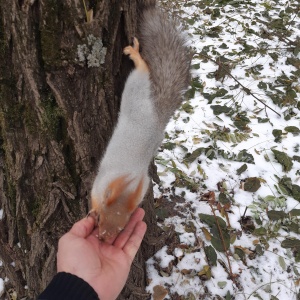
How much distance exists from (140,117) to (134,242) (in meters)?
0.74

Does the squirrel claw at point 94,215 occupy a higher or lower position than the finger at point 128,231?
higher

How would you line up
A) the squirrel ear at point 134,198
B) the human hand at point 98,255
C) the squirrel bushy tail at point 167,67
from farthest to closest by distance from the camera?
the squirrel bushy tail at point 167,67 → the squirrel ear at point 134,198 → the human hand at point 98,255

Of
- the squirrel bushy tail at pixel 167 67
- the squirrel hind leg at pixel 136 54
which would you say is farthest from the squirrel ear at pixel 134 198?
the squirrel hind leg at pixel 136 54

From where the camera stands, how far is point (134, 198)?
6.19ft

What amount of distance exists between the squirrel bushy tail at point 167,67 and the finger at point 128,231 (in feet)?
1.94

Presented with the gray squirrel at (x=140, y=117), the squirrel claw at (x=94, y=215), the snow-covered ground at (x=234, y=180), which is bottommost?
the snow-covered ground at (x=234, y=180)

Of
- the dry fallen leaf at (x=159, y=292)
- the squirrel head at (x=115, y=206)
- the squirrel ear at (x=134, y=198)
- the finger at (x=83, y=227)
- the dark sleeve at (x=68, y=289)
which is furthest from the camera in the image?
the dry fallen leaf at (x=159, y=292)

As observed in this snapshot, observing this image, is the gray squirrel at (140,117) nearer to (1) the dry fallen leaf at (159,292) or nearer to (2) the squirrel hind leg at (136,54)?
(2) the squirrel hind leg at (136,54)

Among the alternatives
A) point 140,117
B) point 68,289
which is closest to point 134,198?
point 140,117

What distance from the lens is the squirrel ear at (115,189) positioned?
183cm

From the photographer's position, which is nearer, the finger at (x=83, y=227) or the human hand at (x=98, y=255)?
the human hand at (x=98, y=255)

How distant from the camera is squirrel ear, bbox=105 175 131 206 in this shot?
183 cm

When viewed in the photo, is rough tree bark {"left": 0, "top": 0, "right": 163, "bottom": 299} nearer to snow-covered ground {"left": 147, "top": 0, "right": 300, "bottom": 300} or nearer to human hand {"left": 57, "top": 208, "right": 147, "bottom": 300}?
human hand {"left": 57, "top": 208, "right": 147, "bottom": 300}

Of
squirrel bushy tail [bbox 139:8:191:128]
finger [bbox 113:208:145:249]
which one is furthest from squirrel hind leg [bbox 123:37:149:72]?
finger [bbox 113:208:145:249]
